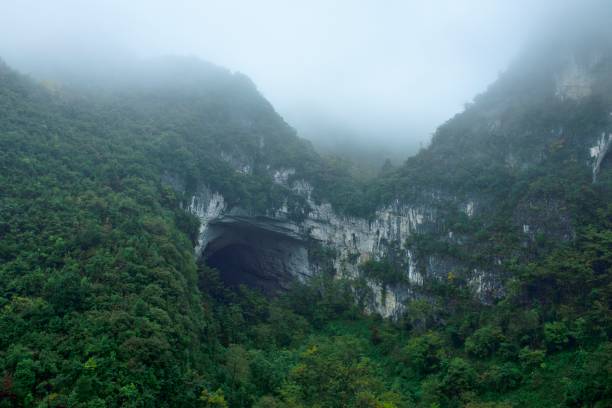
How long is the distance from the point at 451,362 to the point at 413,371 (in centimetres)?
237

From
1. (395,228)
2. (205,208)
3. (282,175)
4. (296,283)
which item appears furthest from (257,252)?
(395,228)


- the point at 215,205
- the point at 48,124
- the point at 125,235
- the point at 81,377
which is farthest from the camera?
the point at 215,205

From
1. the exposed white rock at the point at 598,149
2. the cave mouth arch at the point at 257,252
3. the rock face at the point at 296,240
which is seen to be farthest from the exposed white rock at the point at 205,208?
the exposed white rock at the point at 598,149

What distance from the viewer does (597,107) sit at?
2847 centimetres

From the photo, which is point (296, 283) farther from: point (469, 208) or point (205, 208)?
point (469, 208)

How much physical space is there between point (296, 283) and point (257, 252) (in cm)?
460

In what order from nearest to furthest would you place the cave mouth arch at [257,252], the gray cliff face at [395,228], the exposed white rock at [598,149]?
the gray cliff face at [395,228], the exposed white rock at [598,149], the cave mouth arch at [257,252]

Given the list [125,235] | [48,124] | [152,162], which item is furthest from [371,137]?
[125,235]

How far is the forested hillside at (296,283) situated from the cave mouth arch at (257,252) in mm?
1674

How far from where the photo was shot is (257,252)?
37.0 metres

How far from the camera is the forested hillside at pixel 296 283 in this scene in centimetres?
1588

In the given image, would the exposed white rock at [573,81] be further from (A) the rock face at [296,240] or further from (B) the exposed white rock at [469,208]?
(A) the rock face at [296,240]

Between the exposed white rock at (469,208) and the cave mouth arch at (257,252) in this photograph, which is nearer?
the exposed white rock at (469,208)

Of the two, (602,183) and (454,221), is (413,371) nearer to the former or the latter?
(454,221)
